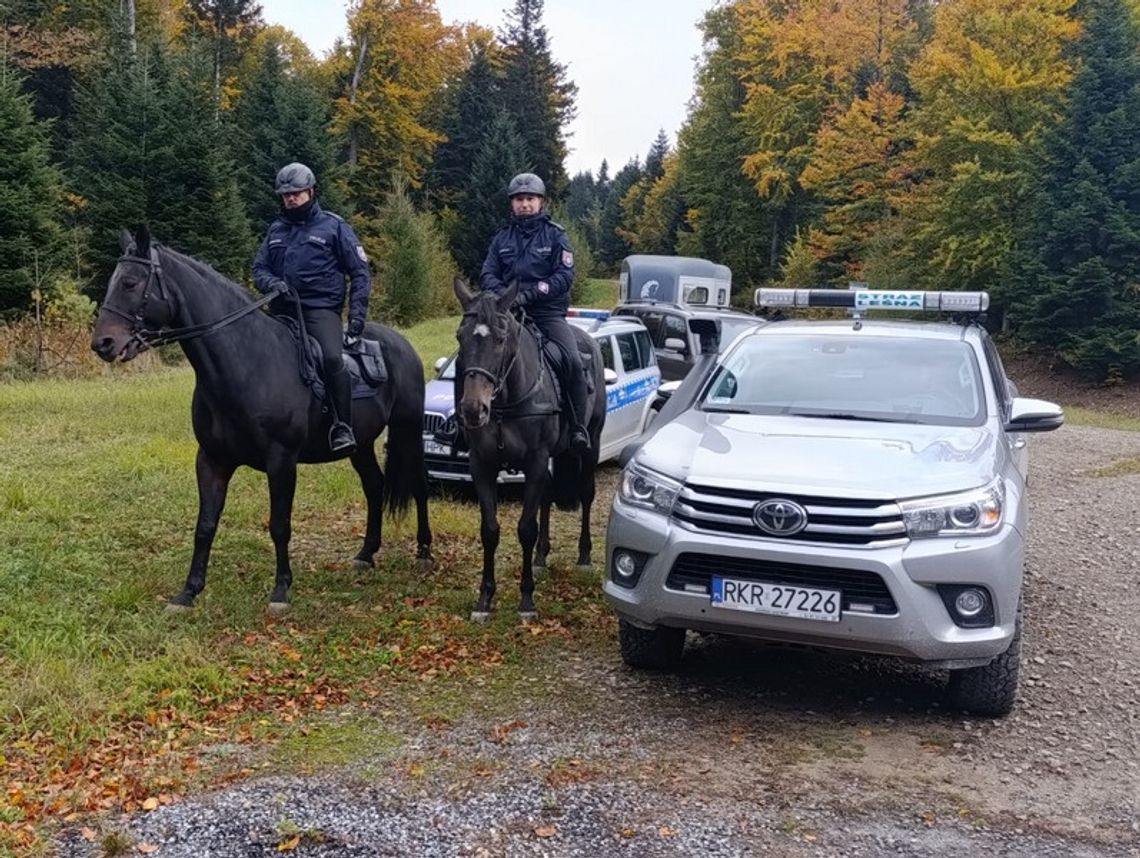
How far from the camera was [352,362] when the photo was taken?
23.8 feet

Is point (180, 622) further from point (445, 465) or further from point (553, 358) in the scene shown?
point (445, 465)

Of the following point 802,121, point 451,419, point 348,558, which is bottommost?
point 348,558

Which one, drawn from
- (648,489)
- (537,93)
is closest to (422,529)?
(648,489)

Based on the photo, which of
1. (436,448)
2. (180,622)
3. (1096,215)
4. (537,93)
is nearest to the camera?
(180,622)

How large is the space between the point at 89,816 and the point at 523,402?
3.59 metres

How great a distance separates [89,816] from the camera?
378cm

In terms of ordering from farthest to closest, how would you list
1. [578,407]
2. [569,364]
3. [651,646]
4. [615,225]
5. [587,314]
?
[615,225] → [587,314] → [578,407] → [569,364] → [651,646]

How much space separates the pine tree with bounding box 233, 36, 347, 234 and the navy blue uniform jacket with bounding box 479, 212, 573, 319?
28.6m

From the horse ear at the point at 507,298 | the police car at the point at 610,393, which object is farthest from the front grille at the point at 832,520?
the police car at the point at 610,393

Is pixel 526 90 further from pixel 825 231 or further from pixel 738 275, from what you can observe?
pixel 825 231

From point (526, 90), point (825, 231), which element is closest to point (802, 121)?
point (825, 231)

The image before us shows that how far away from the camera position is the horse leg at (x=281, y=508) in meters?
6.50

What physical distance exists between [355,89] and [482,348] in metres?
44.5

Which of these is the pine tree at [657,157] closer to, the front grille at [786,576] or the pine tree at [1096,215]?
the pine tree at [1096,215]
